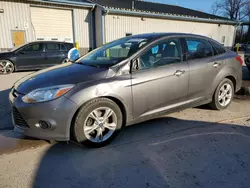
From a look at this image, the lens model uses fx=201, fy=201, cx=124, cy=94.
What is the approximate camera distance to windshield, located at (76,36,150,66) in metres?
3.03

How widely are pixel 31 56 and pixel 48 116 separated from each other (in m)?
7.76

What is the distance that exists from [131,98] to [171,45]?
1217 mm

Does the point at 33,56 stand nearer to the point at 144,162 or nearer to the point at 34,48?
the point at 34,48

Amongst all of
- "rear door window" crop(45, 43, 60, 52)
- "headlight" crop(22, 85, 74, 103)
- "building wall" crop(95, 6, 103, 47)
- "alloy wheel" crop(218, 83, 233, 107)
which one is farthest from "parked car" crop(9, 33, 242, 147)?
"building wall" crop(95, 6, 103, 47)

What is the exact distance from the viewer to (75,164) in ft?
8.08

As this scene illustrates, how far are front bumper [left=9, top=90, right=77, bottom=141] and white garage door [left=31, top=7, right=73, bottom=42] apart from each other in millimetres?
11875

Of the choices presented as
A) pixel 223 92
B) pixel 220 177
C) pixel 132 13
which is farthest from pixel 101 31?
pixel 220 177

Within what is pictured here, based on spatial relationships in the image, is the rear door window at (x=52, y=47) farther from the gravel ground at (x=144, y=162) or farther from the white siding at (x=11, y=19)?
the gravel ground at (x=144, y=162)

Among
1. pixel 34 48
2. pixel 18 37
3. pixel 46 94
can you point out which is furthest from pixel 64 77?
pixel 18 37

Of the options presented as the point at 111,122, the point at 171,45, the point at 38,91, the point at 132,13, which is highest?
the point at 132,13

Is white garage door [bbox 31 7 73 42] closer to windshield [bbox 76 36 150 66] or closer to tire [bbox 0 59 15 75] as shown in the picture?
tire [bbox 0 59 15 75]

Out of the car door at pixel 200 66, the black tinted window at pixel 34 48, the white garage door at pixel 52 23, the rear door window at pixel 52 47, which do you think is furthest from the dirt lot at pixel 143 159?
the white garage door at pixel 52 23

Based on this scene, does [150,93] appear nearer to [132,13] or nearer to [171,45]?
[171,45]

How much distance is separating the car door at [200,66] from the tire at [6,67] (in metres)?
8.00
